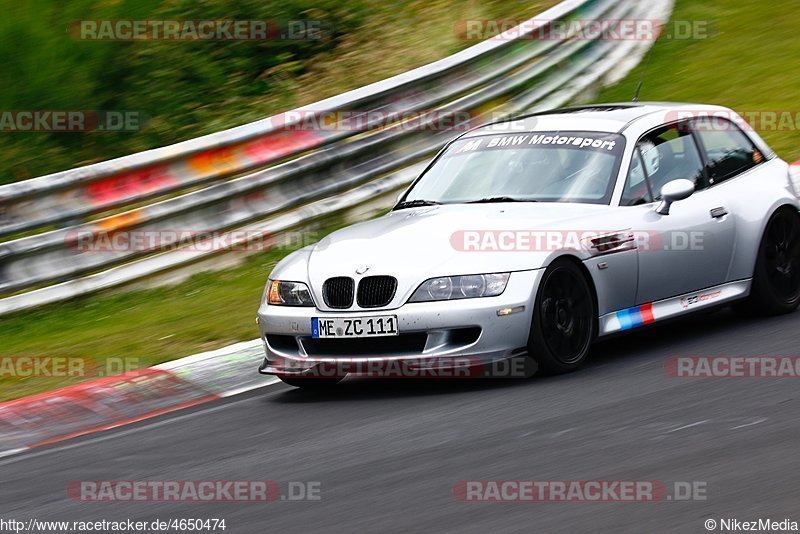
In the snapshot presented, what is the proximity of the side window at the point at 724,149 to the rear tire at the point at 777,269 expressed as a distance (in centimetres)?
41

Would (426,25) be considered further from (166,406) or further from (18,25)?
(166,406)

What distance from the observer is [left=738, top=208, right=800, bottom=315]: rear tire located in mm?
8109

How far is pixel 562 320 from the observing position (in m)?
6.95

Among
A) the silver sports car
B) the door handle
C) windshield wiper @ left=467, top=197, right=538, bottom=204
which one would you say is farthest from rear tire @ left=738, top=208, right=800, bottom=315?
windshield wiper @ left=467, top=197, right=538, bottom=204

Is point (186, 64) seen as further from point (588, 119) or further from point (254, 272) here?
point (588, 119)

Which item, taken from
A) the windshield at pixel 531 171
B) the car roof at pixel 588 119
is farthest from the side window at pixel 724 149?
the windshield at pixel 531 171

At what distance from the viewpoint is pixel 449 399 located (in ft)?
22.1

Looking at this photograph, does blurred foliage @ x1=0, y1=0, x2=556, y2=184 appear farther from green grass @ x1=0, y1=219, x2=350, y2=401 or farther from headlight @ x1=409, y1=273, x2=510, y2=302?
headlight @ x1=409, y1=273, x2=510, y2=302

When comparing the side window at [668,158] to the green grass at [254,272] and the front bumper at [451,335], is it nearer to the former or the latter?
the front bumper at [451,335]

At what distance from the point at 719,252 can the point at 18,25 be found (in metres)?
6.65

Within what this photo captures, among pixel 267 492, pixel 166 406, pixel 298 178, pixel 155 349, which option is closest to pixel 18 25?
pixel 298 178

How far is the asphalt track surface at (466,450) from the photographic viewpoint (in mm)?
4668

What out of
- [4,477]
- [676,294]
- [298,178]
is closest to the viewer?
[4,477]

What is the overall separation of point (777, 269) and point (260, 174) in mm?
4537
